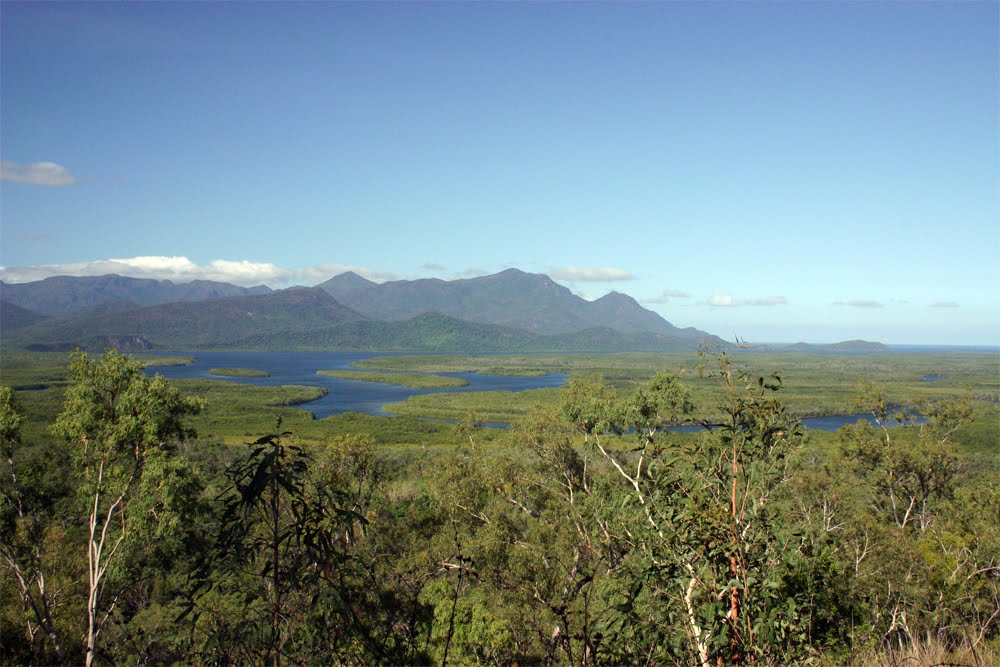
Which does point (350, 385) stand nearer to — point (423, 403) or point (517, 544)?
point (423, 403)

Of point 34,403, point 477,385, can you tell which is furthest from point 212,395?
point 477,385

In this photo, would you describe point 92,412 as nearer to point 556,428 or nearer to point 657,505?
point 657,505

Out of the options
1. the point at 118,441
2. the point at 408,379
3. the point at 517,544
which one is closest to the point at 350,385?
the point at 408,379

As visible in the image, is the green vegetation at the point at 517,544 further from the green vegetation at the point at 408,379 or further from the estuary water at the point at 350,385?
the green vegetation at the point at 408,379

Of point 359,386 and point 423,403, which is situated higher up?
point 423,403

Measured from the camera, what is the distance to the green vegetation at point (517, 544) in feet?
8.36

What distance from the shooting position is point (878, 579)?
36.2 feet

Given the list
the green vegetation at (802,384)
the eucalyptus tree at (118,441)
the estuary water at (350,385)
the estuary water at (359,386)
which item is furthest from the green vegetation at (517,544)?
the estuary water at (350,385)

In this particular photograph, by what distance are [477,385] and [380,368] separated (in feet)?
146

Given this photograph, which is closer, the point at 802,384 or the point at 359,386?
the point at 359,386

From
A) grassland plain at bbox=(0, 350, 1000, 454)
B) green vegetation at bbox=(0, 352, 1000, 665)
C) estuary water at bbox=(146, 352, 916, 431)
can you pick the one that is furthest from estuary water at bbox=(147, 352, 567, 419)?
green vegetation at bbox=(0, 352, 1000, 665)

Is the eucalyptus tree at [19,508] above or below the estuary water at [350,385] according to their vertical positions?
above

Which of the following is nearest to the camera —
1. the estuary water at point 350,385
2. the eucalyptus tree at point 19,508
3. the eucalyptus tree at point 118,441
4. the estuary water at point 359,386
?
the eucalyptus tree at point 19,508

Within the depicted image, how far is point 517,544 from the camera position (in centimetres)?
1432
